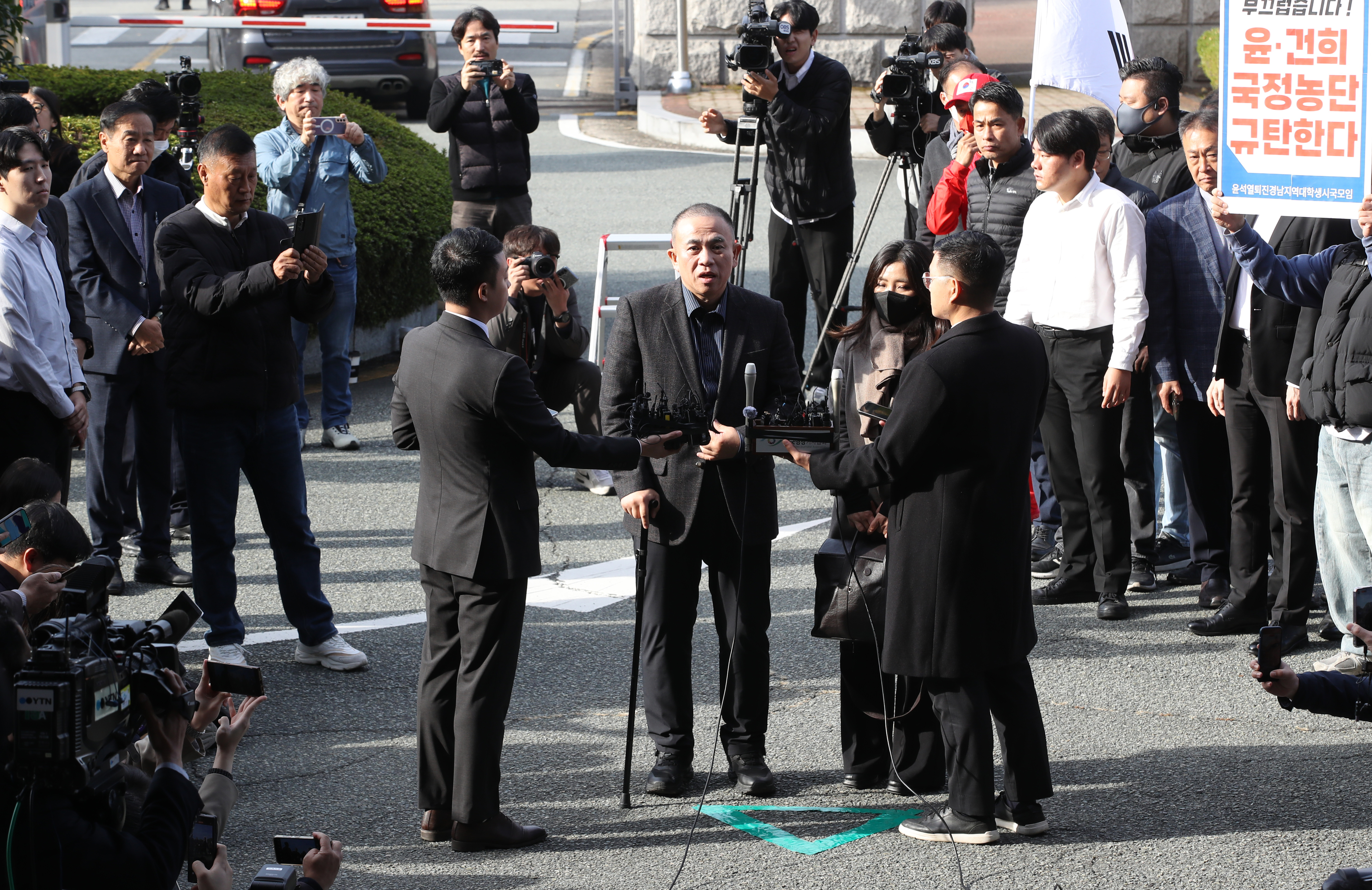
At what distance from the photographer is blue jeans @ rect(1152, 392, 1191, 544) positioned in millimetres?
7301

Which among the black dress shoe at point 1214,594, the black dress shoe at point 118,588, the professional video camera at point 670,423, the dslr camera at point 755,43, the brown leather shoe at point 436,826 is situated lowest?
the brown leather shoe at point 436,826

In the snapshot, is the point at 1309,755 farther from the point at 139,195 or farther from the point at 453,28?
the point at 453,28

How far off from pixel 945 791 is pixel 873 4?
1678 cm

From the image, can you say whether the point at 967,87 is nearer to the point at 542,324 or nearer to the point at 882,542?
the point at 542,324

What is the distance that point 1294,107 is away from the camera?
5.43 m

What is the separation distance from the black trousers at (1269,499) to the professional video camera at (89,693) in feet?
15.5

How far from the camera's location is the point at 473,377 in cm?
460

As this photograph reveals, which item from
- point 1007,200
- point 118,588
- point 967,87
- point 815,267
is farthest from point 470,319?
point 815,267

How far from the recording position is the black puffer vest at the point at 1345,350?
5.46m

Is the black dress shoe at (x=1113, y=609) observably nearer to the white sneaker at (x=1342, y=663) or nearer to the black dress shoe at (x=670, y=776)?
the white sneaker at (x=1342, y=663)

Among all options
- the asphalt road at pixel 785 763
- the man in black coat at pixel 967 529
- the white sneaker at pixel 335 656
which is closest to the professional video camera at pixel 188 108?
the asphalt road at pixel 785 763

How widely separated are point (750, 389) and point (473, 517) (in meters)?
0.99

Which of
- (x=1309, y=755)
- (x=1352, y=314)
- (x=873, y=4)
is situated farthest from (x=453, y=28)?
(x=873, y=4)

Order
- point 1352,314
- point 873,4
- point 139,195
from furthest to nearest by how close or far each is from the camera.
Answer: point 873,4 → point 139,195 → point 1352,314
